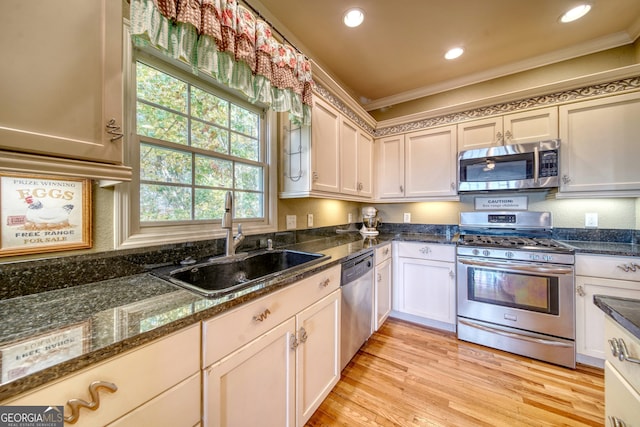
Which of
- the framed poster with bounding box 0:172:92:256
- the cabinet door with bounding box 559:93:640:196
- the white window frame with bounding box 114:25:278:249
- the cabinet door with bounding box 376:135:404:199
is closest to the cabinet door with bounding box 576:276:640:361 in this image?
the cabinet door with bounding box 559:93:640:196

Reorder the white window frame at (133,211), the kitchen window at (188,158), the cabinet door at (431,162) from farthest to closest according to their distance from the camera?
the cabinet door at (431,162) < the kitchen window at (188,158) < the white window frame at (133,211)

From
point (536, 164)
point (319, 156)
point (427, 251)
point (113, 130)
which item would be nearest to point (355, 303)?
point (427, 251)

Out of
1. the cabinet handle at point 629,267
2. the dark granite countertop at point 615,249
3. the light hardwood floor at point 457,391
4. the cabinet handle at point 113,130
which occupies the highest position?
the cabinet handle at point 113,130

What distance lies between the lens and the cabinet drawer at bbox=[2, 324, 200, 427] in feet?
1.58

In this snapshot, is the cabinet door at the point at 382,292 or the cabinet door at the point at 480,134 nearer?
the cabinet door at the point at 382,292

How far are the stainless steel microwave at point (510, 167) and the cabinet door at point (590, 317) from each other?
33.2 inches

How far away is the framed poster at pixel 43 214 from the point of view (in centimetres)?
81

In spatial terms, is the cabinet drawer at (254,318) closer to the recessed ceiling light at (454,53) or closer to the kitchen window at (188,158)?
the kitchen window at (188,158)

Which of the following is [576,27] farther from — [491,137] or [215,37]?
[215,37]

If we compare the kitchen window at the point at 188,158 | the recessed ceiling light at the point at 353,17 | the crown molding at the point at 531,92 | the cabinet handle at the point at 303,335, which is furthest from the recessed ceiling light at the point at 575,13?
the cabinet handle at the point at 303,335

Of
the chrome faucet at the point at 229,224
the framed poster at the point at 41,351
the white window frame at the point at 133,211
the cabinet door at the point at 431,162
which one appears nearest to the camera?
the framed poster at the point at 41,351

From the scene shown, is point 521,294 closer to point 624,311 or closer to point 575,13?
point 624,311

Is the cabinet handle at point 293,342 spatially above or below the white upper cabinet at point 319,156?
below

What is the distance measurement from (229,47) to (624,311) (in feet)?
6.21
